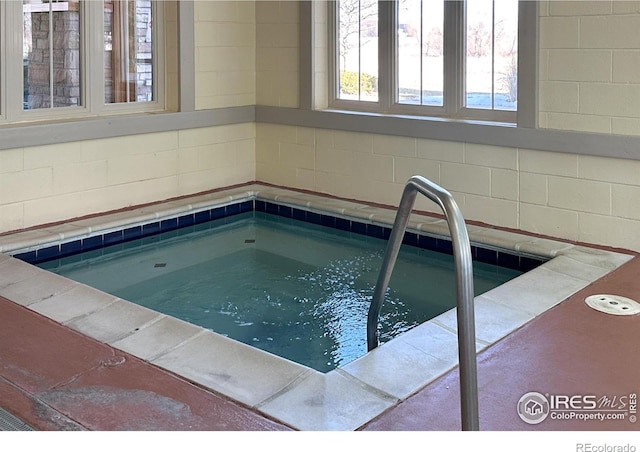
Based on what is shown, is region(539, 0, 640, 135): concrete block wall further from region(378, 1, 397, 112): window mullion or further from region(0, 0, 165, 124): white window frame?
region(0, 0, 165, 124): white window frame

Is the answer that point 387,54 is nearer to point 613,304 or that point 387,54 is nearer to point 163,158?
point 163,158

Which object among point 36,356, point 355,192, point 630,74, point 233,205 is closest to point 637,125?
point 630,74

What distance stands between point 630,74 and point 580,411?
2355 millimetres

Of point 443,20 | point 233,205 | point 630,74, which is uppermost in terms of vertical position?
point 443,20

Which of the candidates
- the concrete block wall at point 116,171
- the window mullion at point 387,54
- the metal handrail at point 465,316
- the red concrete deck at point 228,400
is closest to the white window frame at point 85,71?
the concrete block wall at point 116,171

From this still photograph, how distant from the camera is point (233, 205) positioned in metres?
5.67

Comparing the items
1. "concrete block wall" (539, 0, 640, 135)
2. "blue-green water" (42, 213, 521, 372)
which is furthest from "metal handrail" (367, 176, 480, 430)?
"concrete block wall" (539, 0, 640, 135)

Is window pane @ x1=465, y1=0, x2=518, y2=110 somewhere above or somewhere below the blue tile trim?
above

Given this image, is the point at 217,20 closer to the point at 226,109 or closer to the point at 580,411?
the point at 226,109

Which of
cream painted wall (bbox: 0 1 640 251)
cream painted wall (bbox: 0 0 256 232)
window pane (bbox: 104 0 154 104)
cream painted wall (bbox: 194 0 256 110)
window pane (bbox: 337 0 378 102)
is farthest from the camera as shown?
cream painted wall (bbox: 194 0 256 110)

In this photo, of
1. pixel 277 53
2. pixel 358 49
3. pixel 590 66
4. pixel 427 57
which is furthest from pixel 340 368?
pixel 277 53

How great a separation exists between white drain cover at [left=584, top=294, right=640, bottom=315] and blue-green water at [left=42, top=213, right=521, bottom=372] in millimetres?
706

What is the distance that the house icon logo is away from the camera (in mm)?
2352

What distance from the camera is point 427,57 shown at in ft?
16.9
